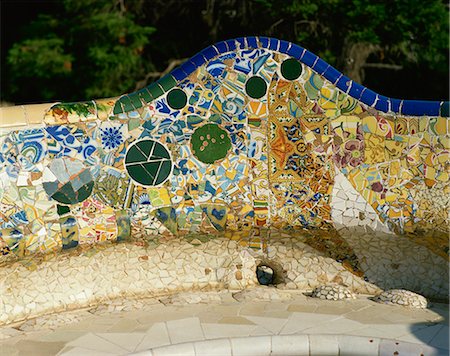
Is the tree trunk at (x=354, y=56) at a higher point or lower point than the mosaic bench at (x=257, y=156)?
higher

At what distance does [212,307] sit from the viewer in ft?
21.6

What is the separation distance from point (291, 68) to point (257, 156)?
78cm

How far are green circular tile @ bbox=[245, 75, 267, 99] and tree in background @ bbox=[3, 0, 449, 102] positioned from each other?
538cm

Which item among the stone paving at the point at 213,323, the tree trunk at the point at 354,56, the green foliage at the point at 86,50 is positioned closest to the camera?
the stone paving at the point at 213,323

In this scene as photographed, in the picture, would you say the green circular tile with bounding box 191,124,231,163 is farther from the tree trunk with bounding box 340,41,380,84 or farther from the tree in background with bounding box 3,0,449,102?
the tree trunk with bounding box 340,41,380,84

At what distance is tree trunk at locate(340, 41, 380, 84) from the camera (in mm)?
13172

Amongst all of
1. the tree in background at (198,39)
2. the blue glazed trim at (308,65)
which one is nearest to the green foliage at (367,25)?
the tree in background at (198,39)

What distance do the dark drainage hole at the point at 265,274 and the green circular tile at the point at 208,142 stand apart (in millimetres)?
985

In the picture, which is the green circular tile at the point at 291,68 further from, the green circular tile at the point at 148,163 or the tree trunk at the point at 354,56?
the tree trunk at the point at 354,56

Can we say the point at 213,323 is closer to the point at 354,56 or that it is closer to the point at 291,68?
the point at 291,68

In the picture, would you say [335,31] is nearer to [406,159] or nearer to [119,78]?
[119,78]

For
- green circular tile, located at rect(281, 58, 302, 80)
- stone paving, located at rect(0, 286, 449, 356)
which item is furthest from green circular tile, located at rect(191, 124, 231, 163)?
stone paving, located at rect(0, 286, 449, 356)

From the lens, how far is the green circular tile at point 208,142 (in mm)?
7133

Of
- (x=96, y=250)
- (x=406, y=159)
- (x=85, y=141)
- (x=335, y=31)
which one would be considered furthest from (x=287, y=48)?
(x=335, y=31)
